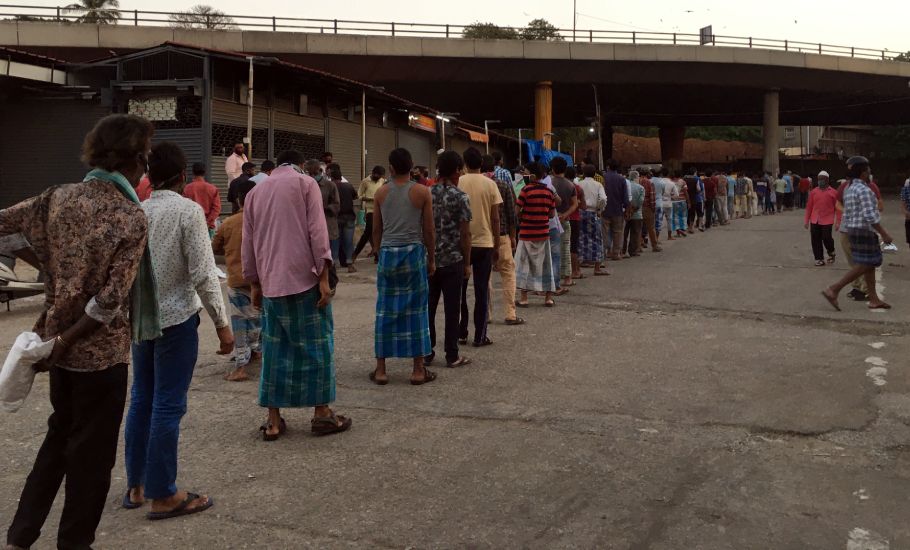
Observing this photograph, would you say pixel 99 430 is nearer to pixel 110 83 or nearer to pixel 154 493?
pixel 154 493

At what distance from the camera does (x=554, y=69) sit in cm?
3812

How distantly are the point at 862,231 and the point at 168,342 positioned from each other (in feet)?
27.3

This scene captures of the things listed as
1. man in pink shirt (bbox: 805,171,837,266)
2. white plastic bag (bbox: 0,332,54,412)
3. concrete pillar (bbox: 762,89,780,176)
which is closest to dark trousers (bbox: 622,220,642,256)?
man in pink shirt (bbox: 805,171,837,266)

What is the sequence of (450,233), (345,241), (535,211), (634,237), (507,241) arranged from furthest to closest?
(634,237) < (345,241) < (535,211) < (507,241) < (450,233)

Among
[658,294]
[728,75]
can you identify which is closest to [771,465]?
[658,294]

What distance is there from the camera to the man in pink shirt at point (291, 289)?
16.3 ft

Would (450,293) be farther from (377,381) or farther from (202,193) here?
(202,193)

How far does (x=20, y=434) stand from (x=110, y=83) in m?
13.7

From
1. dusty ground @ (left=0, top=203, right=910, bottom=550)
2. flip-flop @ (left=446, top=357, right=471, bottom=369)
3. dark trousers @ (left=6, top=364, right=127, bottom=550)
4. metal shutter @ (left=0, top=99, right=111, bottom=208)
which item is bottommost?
dusty ground @ (left=0, top=203, right=910, bottom=550)

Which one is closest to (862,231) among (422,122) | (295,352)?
(295,352)

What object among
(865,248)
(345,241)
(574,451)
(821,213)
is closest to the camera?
(574,451)

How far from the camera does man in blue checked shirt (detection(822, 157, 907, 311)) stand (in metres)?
9.53

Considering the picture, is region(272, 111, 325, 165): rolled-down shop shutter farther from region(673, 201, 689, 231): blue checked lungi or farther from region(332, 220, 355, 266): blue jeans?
region(673, 201, 689, 231): blue checked lungi

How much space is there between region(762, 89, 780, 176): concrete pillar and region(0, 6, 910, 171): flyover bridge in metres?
0.06
